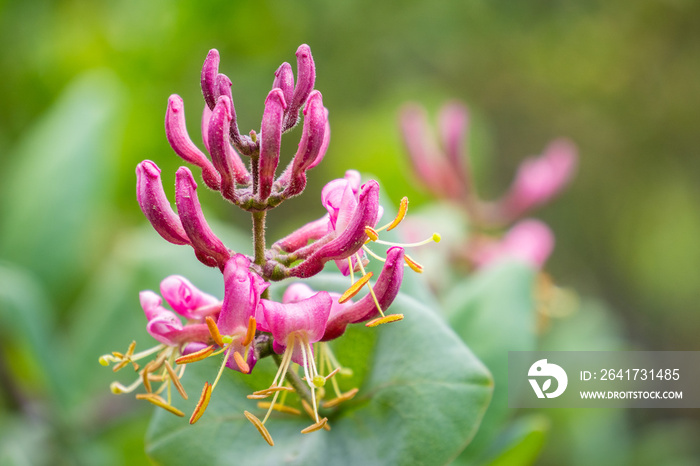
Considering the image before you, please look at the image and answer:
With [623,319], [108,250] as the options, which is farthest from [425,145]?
[623,319]

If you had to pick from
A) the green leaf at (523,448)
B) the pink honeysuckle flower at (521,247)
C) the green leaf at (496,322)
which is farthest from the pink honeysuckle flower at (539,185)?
the green leaf at (523,448)

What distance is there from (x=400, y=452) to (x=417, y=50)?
238 centimetres

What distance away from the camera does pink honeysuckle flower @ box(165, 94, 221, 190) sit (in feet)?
2.15

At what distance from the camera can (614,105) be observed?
9.66 feet

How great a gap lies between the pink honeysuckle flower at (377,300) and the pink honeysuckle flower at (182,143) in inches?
6.8

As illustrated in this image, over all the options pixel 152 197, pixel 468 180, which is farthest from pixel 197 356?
pixel 468 180

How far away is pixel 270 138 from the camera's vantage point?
2.00 feet

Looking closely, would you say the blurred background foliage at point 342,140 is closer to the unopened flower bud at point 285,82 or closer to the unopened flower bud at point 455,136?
the unopened flower bud at point 455,136

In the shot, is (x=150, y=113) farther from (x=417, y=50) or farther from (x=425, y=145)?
(x=417, y=50)

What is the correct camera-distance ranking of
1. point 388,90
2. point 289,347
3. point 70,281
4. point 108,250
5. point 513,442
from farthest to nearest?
point 388,90, point 108,250, point 70,281, point 513,442, point 289,347

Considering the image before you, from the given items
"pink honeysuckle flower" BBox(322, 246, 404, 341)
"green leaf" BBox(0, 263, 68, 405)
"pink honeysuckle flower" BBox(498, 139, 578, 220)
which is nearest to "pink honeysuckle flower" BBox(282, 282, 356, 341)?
"pink honeysuckle flower" BBox(322, 246, 404, 341)

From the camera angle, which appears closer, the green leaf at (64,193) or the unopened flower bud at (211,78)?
the unopened flower bud at (211,78)

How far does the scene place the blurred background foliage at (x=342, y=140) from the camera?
130 centimetres

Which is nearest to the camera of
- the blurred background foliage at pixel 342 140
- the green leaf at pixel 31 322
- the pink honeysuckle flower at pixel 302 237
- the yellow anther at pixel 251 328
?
the yellow anther at pixel 251 328
